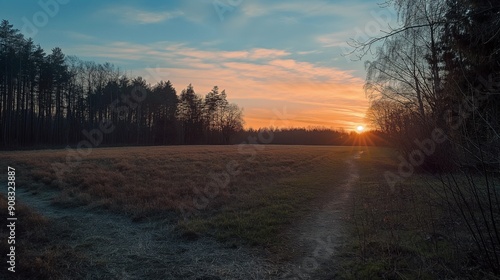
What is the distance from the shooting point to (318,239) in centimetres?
748

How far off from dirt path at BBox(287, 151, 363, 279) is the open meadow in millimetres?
24

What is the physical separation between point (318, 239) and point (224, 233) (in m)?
2.48

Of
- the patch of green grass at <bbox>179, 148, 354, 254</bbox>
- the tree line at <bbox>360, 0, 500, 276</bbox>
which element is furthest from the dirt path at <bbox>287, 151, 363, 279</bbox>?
the tree line at <bbox>360, 0, 500, 276</bbox>

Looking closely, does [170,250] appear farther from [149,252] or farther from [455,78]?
[455,78]

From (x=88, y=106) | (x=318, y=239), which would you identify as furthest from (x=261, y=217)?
(x=88, y=106)

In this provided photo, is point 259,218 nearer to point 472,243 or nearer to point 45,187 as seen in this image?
point 472,243

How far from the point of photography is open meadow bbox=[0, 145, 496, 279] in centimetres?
559

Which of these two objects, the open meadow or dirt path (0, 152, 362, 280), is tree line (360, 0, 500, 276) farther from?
dirt path (0, 152, 362, 280)

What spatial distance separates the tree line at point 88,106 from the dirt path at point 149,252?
4406 cm

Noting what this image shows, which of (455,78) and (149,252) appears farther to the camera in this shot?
(149,252)

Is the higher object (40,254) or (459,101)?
(459,101)

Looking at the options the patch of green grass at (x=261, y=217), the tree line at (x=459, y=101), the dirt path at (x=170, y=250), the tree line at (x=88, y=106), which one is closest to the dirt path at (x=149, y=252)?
the dirt path at (x=170, y=250)

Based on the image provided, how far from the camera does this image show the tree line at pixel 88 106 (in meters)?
44.4

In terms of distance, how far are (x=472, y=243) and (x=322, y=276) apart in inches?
126
